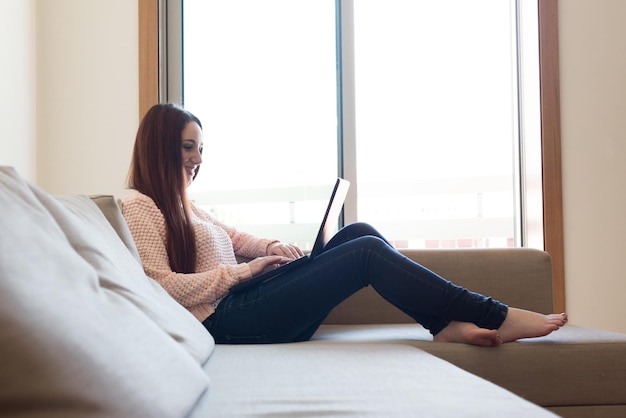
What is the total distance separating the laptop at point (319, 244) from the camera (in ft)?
6.52

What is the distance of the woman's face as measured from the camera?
2221 millimetres

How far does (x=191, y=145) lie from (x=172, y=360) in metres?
1.32

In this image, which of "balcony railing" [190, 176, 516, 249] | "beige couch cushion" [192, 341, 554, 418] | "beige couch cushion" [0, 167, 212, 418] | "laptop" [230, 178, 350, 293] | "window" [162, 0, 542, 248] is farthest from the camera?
"balcony railing" [190, 176, 516, 249]

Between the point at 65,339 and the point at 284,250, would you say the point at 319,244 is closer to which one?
the point at 284,250

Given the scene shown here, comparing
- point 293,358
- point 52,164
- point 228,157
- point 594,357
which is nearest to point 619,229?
point 594,357

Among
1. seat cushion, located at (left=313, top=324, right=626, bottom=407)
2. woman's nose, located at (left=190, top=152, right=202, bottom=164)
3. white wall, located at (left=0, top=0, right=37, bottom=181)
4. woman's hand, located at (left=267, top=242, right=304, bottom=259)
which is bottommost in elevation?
seat cushion, located at (left=313, top=324, right=626, bottom=407)

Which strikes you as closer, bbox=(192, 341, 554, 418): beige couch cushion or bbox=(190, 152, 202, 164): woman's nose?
bbox=(192, 341, 554, 418): beige couch cushion

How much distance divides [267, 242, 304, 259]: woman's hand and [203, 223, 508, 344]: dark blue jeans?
1.12 feet

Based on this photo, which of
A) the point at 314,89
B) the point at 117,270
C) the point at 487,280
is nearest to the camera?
the point at 117,270

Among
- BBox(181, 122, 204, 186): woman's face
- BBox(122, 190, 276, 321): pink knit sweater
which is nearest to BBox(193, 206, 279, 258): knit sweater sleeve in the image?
BBox(181, 122, 204, 186): woman's face

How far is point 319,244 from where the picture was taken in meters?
2.08

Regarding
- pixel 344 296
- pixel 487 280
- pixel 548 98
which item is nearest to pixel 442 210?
pixel 548 98

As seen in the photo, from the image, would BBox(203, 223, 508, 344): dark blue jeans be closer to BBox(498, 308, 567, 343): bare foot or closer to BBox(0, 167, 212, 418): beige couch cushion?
BBox(498, 308, 567, 343): bare foot

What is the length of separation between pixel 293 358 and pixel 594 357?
2.64 feet
